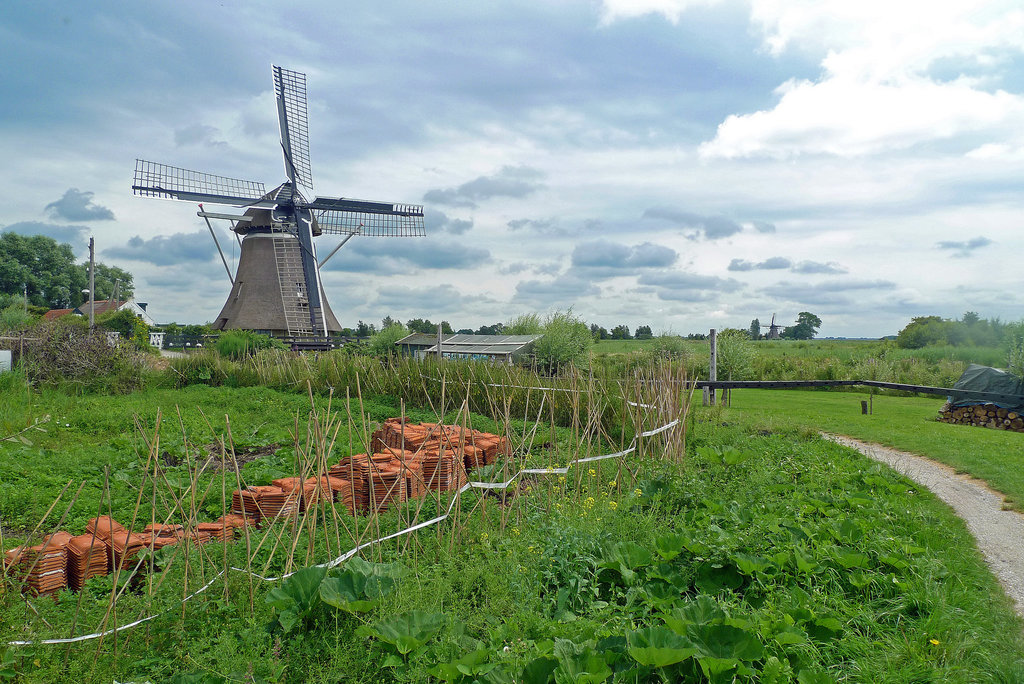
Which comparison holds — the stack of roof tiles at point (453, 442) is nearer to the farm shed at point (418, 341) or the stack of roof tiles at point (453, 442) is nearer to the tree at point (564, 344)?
the tree at point (564, 344)

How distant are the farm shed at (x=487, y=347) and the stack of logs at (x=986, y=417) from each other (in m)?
8.99

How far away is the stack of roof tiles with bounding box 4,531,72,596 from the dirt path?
4.90 meters

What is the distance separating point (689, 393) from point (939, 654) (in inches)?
171

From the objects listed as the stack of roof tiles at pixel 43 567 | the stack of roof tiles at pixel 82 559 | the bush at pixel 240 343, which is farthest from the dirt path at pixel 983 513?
the bush at pixel 240 343

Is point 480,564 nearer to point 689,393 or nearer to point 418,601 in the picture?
point 418,601

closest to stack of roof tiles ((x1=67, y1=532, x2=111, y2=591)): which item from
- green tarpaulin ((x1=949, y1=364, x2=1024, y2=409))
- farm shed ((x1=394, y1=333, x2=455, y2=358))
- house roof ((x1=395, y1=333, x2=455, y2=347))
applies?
green tarpaulin ((x1=949, y1=364, x2=1024, y2=409))

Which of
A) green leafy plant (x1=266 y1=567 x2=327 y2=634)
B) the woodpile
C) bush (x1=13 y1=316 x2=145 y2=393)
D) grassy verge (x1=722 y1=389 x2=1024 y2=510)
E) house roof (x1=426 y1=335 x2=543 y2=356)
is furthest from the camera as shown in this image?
house roof (x1=426 y1=335 x2=543 y2=356)

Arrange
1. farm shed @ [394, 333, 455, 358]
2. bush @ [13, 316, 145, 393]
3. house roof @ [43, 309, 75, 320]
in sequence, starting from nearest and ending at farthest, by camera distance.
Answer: bush @ [13, 316, 145, 393] < farm shed @ [394, 333, 455, 358] < house roof @ [43, 309, 75, 320]

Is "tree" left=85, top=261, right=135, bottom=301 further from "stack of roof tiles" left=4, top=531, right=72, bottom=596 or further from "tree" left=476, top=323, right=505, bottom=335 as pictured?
"stack of roof tiles" left=4, top=531, right=72, bottom=596

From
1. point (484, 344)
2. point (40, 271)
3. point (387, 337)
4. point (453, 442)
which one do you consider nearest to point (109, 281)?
point (40, 271)

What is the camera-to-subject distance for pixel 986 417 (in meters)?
10.4

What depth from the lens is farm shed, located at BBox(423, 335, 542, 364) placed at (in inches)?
649

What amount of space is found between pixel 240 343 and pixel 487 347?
667cm

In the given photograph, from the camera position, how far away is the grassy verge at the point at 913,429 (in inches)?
250
